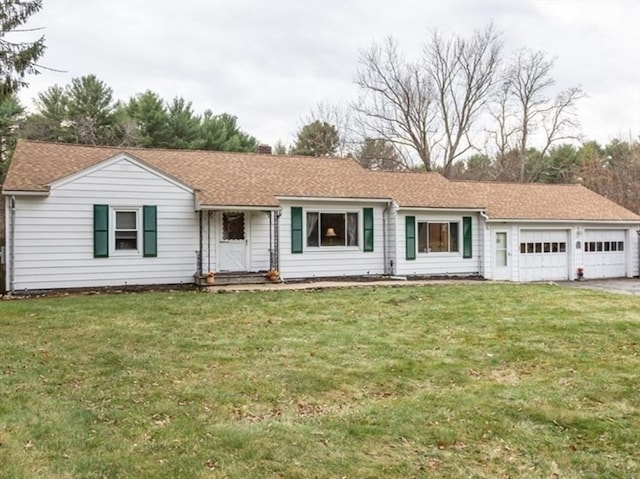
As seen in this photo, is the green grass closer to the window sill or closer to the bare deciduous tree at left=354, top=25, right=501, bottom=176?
the window sill

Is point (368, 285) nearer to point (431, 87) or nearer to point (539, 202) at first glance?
point (539, 202)

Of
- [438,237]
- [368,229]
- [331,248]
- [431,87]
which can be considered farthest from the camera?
[431,87]

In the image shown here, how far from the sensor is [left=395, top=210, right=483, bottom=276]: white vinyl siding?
16.8 m

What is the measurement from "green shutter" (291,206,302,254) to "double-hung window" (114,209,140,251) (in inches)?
173

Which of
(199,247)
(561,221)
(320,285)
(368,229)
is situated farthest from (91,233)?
(561,221)

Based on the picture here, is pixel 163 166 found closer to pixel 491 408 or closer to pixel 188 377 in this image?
pixel 188 377

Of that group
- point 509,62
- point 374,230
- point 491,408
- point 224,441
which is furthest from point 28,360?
point 509,62

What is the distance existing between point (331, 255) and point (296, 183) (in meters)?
2.52

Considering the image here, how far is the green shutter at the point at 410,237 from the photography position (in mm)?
16828

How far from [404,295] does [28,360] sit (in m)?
8.22

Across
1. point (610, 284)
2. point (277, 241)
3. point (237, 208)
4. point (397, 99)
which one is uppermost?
point (397, 99)

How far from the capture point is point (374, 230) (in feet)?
54.7

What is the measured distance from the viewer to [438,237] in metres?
17.6

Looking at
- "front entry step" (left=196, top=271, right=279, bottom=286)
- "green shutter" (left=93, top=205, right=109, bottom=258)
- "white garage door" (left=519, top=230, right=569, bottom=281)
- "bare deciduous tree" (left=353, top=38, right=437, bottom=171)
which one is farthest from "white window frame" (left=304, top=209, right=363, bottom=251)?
"bare deciduous tree" (left=353, top=38, right=437, bottom=171)
